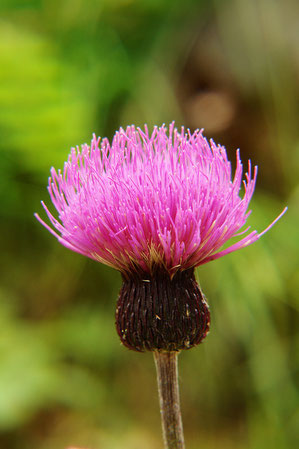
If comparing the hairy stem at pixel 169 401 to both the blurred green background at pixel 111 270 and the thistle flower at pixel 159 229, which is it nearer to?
the thistle flower at pixel 159 229

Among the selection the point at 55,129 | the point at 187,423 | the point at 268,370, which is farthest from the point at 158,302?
the point at 187,423

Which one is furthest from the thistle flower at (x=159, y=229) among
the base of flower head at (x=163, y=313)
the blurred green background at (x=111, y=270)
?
the blurred green background at (x=111, y=270)

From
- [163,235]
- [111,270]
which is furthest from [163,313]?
[111,270]

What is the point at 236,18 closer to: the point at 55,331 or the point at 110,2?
the point at 110,2

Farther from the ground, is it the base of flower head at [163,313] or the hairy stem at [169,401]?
the base of flower head at [163,313]

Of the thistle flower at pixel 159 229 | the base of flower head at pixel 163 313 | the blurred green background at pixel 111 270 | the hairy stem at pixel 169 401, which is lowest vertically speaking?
the hairy stem at pixel 169 401

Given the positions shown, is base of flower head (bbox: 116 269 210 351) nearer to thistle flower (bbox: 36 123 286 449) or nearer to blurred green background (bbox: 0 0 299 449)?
thistle flower (bbox: 36 123 286 449)

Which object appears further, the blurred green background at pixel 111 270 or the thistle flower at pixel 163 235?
the blurred green background at pixel 111 270
